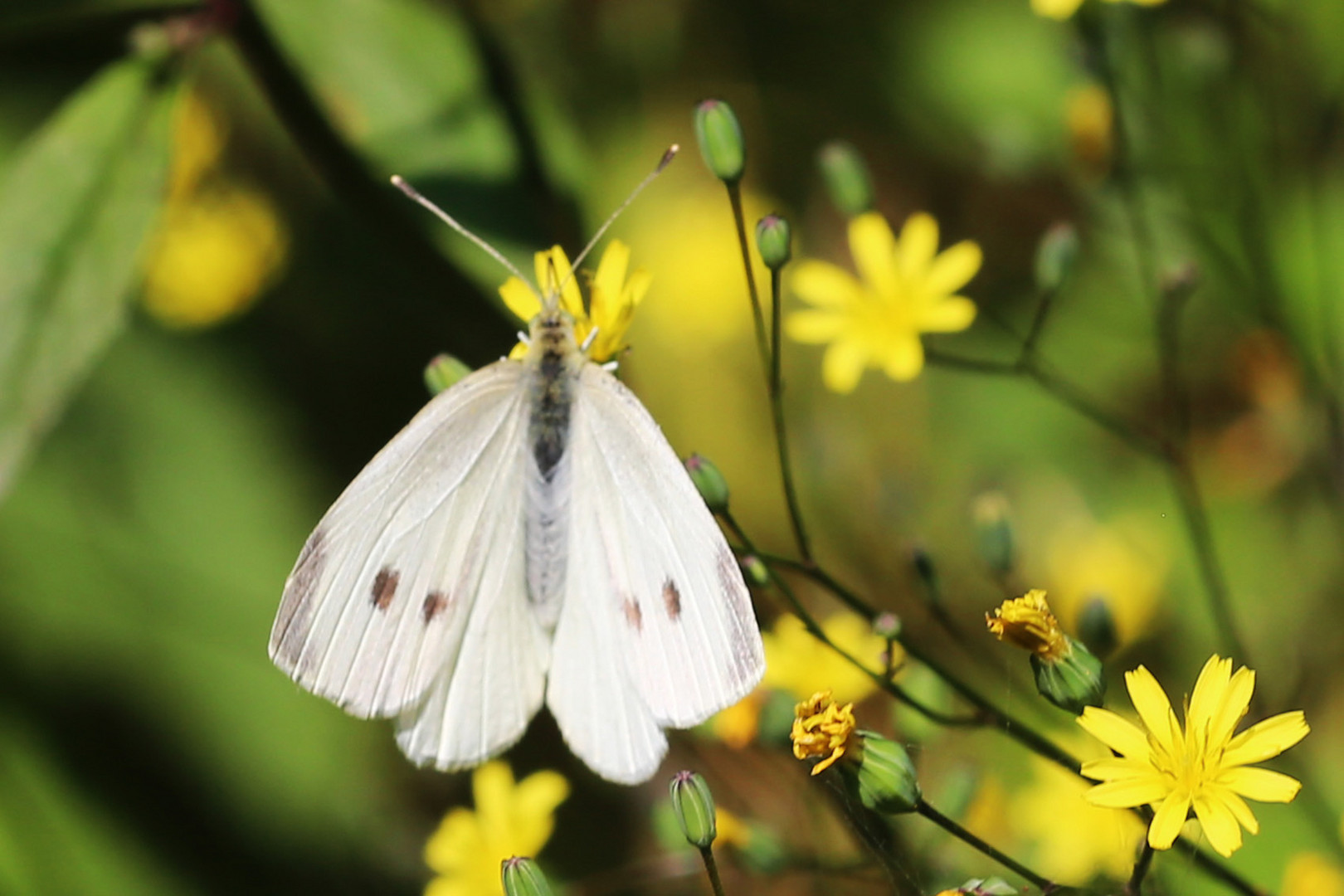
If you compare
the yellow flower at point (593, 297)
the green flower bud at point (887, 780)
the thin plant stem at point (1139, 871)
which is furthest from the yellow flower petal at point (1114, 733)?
the yellow flower at point (593, 297)

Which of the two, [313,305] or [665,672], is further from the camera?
[313,305]

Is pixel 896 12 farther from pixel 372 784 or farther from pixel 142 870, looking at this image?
pixel 142 870

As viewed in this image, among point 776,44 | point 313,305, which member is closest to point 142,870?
point 313,305

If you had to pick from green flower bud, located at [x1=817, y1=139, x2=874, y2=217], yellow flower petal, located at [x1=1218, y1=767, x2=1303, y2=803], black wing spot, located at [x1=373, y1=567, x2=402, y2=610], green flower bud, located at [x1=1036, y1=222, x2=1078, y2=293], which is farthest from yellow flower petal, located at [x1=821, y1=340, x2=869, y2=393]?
yellow flower petal, located at [x1=1218, y1=767, x2=1303, y2=803]

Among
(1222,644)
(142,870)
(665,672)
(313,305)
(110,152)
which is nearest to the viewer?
(665,672)

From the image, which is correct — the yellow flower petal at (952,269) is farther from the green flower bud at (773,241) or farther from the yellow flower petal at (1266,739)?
the yellow flower petal at (1266,739)

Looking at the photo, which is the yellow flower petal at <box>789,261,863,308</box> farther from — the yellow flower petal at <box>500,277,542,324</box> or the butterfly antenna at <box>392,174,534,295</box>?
the yellow flower petal at <box>500,277,542,324</box>

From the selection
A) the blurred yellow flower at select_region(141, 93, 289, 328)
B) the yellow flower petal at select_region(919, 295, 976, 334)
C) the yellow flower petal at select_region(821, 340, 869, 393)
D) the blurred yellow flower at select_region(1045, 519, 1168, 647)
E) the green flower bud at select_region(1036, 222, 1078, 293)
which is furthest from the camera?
the blurred yellow flower at select_region(141, 93, 289, 328)
